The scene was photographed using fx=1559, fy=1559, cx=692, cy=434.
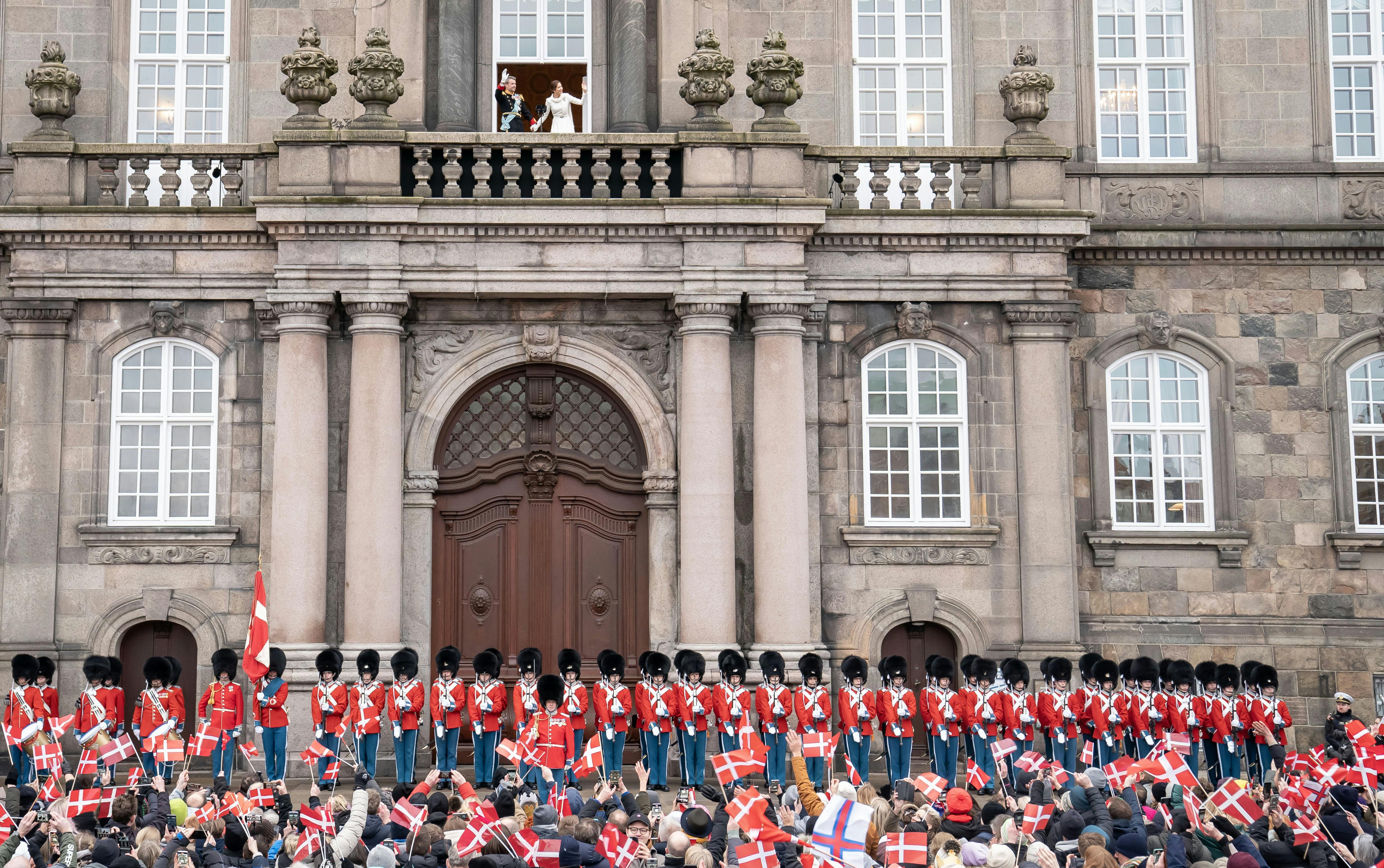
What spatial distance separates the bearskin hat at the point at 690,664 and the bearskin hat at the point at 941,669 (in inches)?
102

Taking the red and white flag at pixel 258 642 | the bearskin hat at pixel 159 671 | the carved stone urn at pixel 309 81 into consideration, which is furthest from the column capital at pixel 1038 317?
the bearskin hat at pixel 159 671

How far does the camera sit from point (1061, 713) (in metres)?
17.7

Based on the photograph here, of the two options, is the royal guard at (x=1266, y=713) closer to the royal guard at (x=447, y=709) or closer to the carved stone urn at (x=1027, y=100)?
the carved stone urn at (x=1027, y=100)

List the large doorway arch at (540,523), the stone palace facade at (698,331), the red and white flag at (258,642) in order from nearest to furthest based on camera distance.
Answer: the red and white flag at (258,642) → the stone palace facade at (698,331) → the large doorway arch at (540,523)

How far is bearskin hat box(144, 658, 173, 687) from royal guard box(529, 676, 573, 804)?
4083 millimetres

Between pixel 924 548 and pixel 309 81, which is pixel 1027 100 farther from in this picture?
pixel 309 81

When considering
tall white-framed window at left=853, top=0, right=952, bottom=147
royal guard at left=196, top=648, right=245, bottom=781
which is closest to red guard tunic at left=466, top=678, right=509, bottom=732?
royal guard at left=196, top=648, right=245, bottom=781

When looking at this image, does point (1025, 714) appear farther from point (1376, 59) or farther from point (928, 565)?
point (1376, 59)

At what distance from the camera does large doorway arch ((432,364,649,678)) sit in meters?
19.4

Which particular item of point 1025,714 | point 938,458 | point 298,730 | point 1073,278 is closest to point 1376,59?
point 1073,278

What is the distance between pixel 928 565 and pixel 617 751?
182 inches

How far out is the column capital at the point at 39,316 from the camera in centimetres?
1912

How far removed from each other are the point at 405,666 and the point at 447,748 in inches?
40.5

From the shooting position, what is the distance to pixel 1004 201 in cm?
1972
